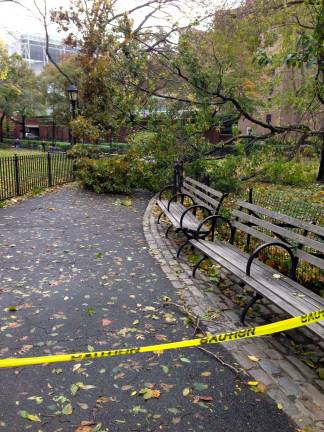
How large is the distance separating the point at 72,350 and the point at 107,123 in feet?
36.0

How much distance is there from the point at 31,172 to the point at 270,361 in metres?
10.3

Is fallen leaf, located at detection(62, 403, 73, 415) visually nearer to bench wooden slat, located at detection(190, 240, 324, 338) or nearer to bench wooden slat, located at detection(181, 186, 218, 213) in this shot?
bench wooden slat, located at detection(190, 240, 324, 338)

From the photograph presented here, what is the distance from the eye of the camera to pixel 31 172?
11.8 meters

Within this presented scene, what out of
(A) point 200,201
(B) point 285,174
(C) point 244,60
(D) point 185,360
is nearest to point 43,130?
(C) point 244,60

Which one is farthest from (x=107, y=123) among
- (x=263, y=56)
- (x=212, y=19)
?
(x=263, y=56)

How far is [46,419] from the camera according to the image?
8.13ft

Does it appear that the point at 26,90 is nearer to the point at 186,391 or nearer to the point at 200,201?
the point at 200,201

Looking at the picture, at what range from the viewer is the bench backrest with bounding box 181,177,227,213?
231 inches

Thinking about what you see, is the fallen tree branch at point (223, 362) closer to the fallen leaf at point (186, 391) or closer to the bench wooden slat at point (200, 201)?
the fallen leaf at point (186, 391)

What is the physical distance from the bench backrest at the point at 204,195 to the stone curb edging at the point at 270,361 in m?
1.30

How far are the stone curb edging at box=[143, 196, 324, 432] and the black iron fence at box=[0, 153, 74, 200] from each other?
22.6 feet

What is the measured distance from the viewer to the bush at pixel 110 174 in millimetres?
11594

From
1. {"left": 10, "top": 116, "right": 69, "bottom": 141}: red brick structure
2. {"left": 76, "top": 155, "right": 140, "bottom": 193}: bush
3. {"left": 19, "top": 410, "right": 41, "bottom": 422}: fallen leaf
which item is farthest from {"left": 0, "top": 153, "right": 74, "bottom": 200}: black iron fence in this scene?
{"left": 10, "top": 116, "right": 69, "bottom": 141}: red brick structure

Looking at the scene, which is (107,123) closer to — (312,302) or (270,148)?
(270,148)
